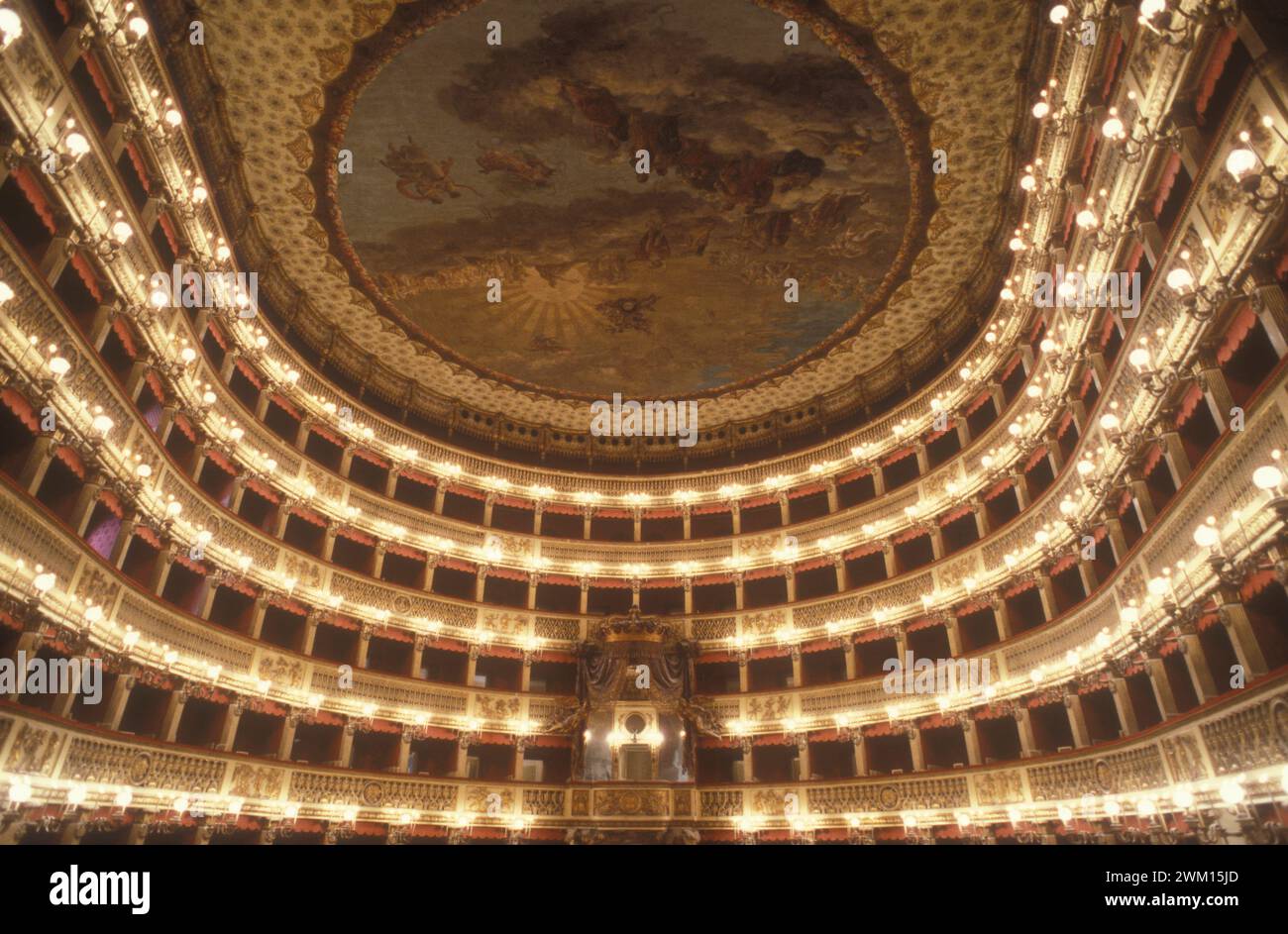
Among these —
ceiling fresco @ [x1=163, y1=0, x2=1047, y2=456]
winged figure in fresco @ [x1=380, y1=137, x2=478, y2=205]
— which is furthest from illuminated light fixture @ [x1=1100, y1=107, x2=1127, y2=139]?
winged figure in fresco @ [x1=380, y1=137, x2=478, y2=205]

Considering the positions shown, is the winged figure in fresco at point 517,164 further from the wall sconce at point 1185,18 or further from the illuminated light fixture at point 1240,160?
the illuminated light fixture at point 1240,160

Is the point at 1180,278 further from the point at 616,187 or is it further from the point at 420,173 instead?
the point at 420,173

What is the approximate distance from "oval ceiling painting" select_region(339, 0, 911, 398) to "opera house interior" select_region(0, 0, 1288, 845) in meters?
0.14

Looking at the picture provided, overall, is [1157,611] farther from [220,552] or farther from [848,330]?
[220,552]

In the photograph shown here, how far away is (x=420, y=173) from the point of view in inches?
945

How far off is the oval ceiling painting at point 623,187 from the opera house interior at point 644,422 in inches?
5.6

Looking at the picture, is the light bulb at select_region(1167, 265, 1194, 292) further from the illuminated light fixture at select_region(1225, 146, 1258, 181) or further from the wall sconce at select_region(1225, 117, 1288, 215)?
the illuminated light fixture at select_region(1225, 146, 1258, 181)

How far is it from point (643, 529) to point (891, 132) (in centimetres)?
1808

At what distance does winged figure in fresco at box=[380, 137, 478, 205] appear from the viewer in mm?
23469

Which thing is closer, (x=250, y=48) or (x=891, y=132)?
(x=250, y=48)

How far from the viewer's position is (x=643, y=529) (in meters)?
34.0

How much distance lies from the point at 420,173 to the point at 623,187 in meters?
6.11

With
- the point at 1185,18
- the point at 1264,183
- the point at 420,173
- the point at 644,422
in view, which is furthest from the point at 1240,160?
the point at 644,422
